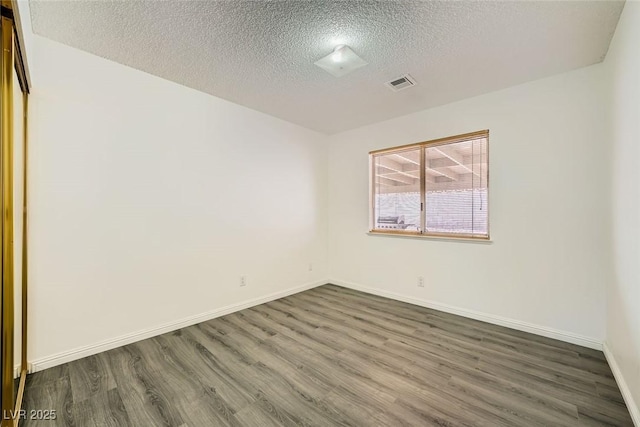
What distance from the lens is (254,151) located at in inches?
140

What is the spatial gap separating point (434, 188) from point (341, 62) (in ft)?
6.58

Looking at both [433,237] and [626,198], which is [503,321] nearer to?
[433,237]

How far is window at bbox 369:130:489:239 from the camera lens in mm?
3141

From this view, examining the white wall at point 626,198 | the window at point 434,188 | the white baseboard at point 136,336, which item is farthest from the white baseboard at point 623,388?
the white baseboard at point 136,336

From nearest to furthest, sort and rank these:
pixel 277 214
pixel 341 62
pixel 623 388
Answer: pixel 623 388
pixel 341 62
pixel 277 214

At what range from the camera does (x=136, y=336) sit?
2.56 m

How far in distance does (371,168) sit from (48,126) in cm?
358

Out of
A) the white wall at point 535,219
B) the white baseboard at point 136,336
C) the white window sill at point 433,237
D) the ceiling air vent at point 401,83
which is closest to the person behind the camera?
the white baseboard at point 136,336

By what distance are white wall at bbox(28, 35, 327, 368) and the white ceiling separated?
0.34 m

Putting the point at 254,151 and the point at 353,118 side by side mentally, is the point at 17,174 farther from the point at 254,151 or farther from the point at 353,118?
the point at 353,118

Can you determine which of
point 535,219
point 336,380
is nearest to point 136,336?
point 336,380

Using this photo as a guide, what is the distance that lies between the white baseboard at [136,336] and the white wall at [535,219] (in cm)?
207

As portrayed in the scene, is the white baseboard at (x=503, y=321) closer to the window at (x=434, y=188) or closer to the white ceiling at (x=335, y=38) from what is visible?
the window at (x=434, y=188)

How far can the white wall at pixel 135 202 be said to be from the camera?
213 cm
